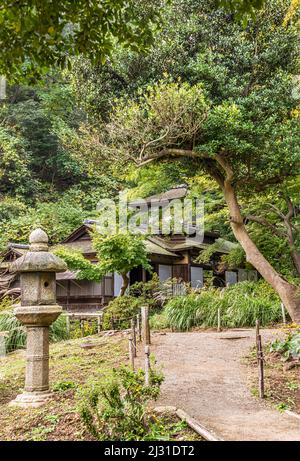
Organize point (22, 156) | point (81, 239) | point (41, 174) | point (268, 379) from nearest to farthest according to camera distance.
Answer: point (268, 379)
point (81, 239)
point (22, 156)
point (41, 174)

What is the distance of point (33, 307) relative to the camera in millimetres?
7582

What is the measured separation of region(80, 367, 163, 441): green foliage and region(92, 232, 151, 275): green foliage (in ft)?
38.3

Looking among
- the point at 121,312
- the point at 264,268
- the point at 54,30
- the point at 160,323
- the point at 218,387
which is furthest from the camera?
the point at 121,312

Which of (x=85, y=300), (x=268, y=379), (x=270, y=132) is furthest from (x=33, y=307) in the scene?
(x=85, y=300)

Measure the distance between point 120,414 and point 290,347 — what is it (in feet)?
18.0

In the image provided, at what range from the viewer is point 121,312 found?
16.6 metres

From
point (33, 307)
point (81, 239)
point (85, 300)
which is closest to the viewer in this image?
point (33, 307)

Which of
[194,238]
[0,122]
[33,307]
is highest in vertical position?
[0,122]

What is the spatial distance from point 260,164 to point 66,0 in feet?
31.4

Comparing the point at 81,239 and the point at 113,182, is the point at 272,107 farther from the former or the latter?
the point at 113,182

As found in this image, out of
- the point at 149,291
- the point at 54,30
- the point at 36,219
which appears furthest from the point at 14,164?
the point at 54,30

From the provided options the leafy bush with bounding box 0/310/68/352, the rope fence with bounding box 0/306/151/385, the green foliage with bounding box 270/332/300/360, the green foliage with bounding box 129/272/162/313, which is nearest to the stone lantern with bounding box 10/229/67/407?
the rope fence with bounding box 0/306/151/385

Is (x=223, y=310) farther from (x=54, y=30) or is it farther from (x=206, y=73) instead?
(x=54, y=30)

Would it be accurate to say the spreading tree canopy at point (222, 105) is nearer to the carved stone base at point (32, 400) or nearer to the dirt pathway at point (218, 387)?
the dirt pathway at point (218, 387)
